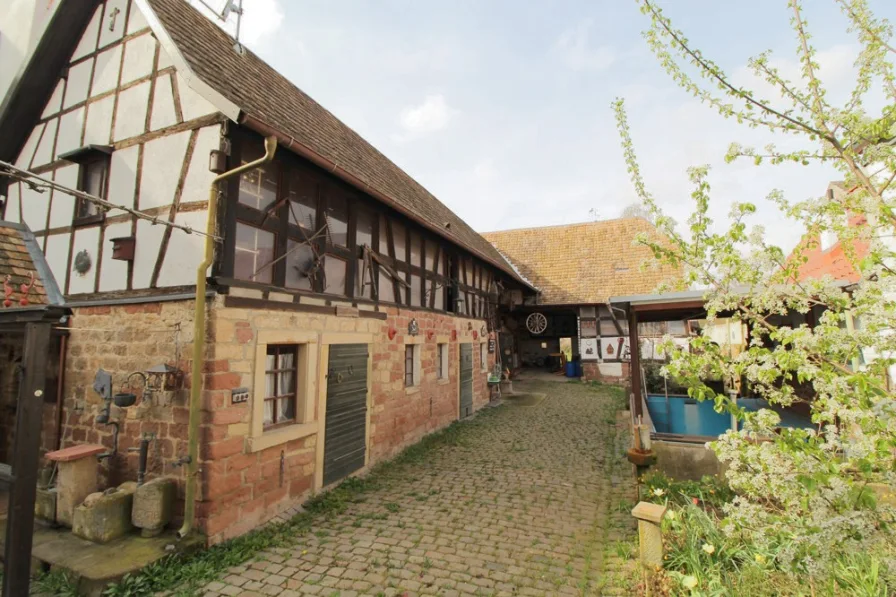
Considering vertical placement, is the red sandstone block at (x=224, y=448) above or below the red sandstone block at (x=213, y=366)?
below

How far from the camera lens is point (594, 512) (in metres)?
5.37

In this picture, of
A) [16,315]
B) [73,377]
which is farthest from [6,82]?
[16,315]

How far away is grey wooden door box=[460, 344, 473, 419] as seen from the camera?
36.3 feet

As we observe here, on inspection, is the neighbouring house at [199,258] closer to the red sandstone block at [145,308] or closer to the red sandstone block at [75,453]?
the red sandstone block at [145,308]

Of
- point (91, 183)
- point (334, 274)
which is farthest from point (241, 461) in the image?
Answer: point (91, 183)

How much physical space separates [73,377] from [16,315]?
9.01ft

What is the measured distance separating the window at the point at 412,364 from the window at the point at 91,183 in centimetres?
529

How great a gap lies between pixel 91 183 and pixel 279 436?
4.25 m

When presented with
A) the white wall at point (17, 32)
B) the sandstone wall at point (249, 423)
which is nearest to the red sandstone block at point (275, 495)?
the sandstone wall at point (249, 423)

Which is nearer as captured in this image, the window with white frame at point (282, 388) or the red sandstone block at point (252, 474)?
the red sandstone block at point (252, 474)

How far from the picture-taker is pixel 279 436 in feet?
16.6

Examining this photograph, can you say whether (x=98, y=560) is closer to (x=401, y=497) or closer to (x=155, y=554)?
(x=155, y=554)

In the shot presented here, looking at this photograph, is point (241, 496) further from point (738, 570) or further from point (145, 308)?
point (738, 570)

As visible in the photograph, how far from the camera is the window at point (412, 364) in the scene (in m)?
8.73
